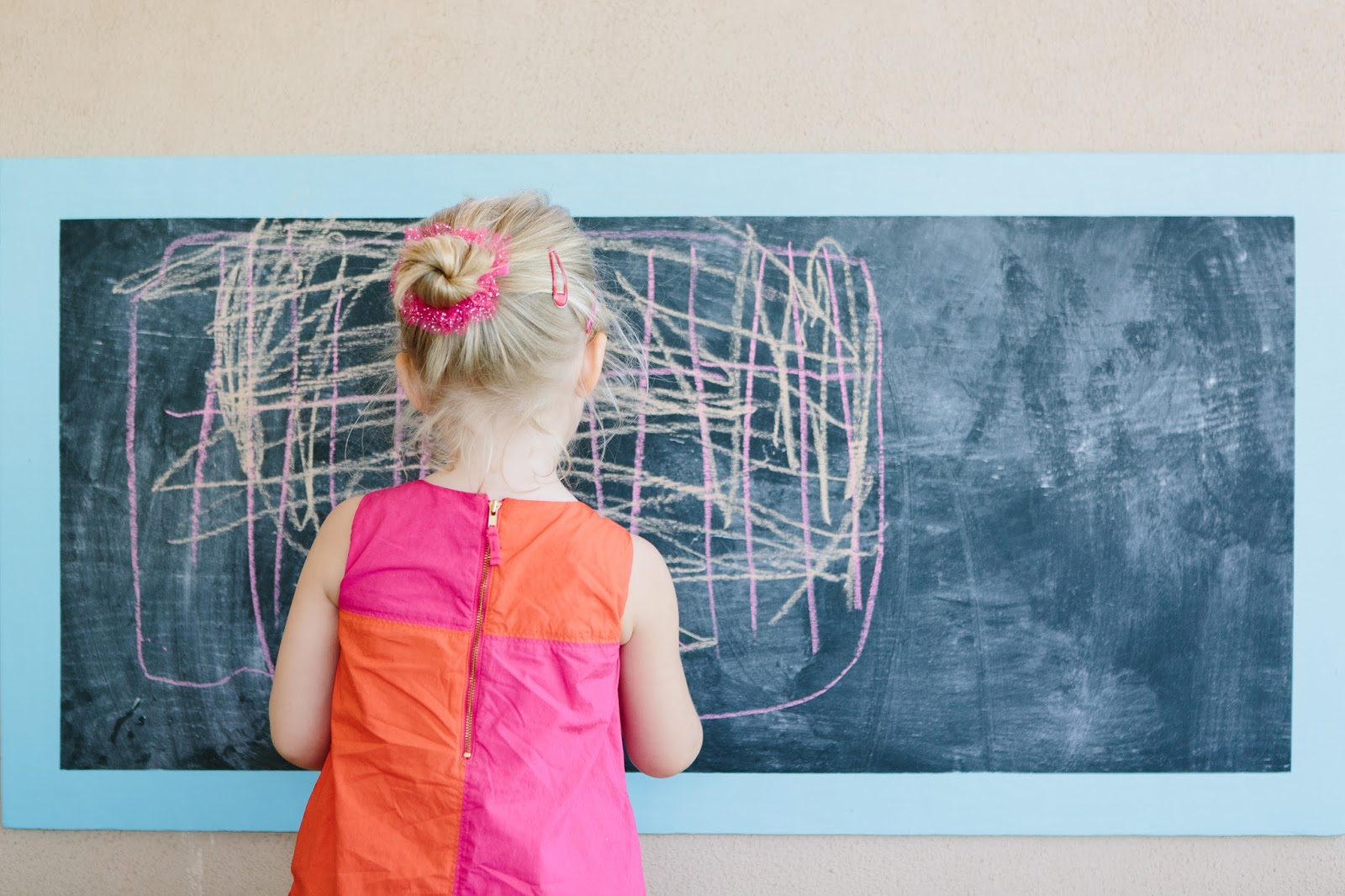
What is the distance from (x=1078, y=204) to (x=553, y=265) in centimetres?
76

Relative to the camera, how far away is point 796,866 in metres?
1.17

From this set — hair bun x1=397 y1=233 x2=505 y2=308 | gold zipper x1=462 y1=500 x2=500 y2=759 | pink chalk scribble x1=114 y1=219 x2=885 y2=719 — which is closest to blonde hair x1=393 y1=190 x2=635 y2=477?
hair bun x1=397 y1=233 x2=505 y2=308

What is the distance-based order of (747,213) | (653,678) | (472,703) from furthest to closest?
(747,213)
(653,678)
(472,703)

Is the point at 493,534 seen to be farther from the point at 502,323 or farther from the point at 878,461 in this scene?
the point at 878,461

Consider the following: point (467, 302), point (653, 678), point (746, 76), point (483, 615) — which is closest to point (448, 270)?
point (467, 302)

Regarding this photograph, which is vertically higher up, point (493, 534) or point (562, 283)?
point (562, 283)

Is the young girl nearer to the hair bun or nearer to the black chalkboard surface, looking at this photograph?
the hair bun

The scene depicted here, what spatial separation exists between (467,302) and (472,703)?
1.18ft

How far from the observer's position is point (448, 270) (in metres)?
0.76

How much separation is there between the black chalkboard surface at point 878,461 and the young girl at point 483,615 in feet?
1.09

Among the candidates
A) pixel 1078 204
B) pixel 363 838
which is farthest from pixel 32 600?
pixel 1078 204

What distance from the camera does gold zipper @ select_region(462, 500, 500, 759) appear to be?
2.46ft

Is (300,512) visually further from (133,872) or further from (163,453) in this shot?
(133,872)

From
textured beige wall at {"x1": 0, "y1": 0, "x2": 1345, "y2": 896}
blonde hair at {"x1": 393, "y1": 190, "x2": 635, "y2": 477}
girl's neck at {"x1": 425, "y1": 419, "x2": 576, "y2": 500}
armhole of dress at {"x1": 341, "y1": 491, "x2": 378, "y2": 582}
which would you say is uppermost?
textured beige wall at {"x1": 0, "y1": 0, "x2": 1345, "y2": 896}
